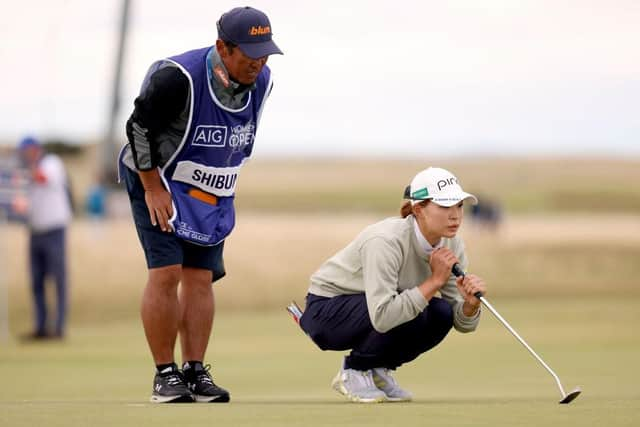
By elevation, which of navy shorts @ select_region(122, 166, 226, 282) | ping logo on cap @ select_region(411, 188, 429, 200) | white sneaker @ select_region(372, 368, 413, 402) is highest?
ping logo on cap @ select_region(411, 188, 429, 200)

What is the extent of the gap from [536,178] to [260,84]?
107980 mm

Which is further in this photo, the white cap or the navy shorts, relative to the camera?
the navy shorts

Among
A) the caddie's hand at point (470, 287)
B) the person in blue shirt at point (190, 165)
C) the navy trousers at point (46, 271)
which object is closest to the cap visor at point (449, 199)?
the caddie's hand at point (470, 287)

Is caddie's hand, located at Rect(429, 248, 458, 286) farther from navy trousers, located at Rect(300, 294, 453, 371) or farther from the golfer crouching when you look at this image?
navy trousers, located at Rect(300, 294, 453, 371)

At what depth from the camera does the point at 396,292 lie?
691 cm

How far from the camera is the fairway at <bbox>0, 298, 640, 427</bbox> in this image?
239 inches


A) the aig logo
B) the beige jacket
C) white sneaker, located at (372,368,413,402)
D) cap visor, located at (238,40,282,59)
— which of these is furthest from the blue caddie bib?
white sneaker, located at (372,368,413,402)

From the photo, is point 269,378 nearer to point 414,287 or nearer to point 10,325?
point 414,287

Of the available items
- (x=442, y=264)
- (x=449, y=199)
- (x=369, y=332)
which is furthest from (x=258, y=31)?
(x=369, y=332)

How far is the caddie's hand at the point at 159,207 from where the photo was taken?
7250 millimetres

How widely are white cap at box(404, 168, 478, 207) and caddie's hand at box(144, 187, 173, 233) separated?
123 centimetres

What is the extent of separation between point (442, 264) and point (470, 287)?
192 mm

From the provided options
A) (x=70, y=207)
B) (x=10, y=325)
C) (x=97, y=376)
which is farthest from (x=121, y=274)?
(x=97, y=376)

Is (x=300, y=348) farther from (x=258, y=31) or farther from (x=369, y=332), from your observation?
(x=258, y=31)
